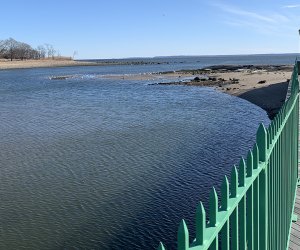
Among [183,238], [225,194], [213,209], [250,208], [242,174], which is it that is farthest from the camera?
[250,208]

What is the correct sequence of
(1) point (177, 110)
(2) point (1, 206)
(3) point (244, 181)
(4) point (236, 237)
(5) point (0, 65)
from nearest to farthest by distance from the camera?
(4) point (236, 237) → (3) point (244, 181) → (2) point (1, 206) → (1) point (177, 110) → (5) point (0, 65)

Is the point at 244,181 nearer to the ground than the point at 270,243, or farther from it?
farther from it

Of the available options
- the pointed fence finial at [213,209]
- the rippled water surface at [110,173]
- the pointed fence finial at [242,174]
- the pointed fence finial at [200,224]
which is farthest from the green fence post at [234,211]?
the rippled water surface at [110,173]

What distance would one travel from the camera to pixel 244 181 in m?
2.64

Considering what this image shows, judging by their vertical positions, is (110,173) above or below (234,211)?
below

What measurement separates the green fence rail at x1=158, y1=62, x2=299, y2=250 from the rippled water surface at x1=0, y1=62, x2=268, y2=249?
20.3ft

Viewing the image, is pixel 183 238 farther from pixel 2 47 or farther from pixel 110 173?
pixel 2 47

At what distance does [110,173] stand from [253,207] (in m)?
13.0

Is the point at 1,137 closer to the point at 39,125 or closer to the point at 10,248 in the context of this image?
the point at 39,125

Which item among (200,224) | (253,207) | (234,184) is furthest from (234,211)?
(200,224)

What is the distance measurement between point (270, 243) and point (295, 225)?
1.85 m

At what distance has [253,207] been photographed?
9.68ft

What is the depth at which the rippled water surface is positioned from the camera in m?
10.9

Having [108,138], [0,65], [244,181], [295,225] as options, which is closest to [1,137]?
[108,138]
